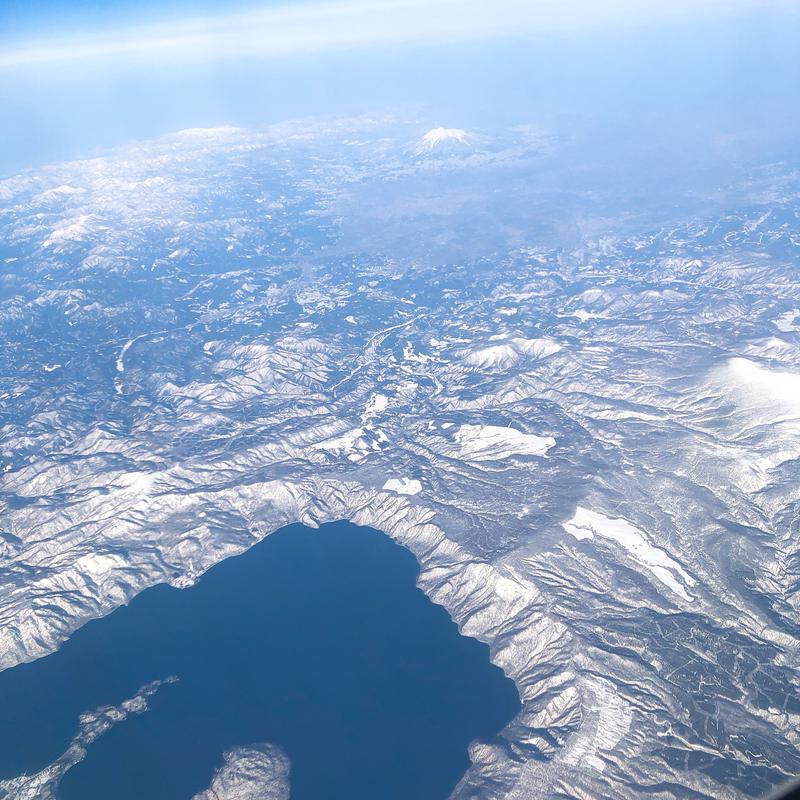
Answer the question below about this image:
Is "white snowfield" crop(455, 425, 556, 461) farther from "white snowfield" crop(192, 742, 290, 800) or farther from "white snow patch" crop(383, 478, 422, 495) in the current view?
"white snowfield" crop(192, 742, 290, 800)

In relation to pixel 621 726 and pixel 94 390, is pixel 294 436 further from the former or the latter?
pixel 621 726

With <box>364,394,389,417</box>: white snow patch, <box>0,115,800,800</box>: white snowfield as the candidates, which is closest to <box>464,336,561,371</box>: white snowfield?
<box>0,115,800,800</box>: white snowfield

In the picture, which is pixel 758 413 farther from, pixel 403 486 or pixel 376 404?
pixel 376 404

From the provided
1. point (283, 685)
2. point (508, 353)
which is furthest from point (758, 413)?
point (283, 685)

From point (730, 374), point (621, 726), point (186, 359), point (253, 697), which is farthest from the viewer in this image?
point (186, 359)

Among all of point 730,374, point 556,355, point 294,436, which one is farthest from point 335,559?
point 730,374

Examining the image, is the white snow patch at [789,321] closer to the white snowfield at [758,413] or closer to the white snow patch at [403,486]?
the white snowfield at [758,413]
